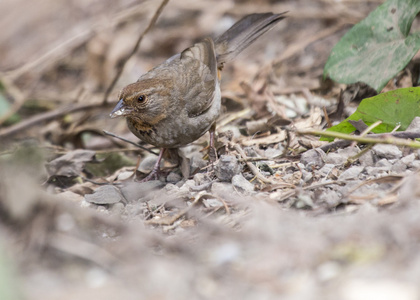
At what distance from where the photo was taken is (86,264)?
2312 mm

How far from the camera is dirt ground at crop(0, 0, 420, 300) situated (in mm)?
2055

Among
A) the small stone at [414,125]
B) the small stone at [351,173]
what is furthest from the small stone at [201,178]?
the small stone at [414,125]

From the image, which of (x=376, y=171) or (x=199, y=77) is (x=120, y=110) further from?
(x=376, y=171)

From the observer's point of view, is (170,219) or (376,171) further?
(376,171)

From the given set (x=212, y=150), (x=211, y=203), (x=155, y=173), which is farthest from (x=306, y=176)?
(x=155, y=173)

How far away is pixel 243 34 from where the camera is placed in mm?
5059

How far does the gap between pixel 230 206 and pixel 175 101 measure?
1477mm

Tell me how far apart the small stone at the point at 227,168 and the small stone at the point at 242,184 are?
48 mm

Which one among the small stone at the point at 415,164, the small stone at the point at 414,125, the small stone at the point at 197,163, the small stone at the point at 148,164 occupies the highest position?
the small stone at the point at 414,125

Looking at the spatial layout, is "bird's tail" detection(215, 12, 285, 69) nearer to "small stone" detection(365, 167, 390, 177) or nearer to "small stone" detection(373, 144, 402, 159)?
"small stone" detection(373, 144, 402, 159)

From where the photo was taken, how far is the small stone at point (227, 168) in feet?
11.7

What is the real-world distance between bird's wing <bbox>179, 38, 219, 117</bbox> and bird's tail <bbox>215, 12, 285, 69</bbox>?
24 cm

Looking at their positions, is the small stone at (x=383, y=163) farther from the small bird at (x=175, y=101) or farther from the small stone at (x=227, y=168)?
the small bird at (x=175, y=101)

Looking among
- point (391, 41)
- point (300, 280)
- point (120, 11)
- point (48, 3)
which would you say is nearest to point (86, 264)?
point (300, 280)
